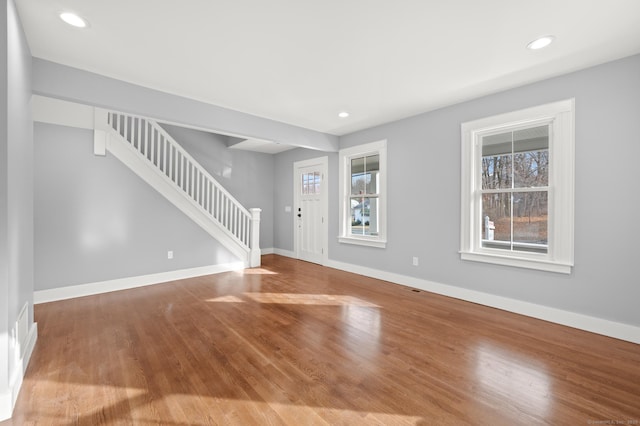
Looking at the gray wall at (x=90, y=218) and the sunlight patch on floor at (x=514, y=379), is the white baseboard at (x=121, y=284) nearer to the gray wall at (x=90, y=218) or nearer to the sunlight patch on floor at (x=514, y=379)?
the gray wall at (x=90, y=218)

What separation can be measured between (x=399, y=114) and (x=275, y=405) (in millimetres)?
3906

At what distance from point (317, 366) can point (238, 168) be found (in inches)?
215

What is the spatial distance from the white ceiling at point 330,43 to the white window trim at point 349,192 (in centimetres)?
137

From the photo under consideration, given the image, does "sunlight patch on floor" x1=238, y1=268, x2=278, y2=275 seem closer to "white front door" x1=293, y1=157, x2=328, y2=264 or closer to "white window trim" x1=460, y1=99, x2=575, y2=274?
"white front door" x1=293, y1=157, x2=328, y2=264

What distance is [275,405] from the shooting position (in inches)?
69.2

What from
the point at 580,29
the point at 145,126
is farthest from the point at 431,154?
the point at 145,126

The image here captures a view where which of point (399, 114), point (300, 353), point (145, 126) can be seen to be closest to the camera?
point (300, 353)

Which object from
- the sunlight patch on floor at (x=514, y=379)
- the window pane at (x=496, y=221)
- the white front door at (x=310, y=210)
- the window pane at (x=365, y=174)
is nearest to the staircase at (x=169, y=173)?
the white front door at (x=310, y=210)

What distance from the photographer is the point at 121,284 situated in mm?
4176

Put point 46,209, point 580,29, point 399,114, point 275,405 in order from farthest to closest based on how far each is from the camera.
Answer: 1. point 399,114
2. point 46,209
3. point 580,29
4. point 275,405

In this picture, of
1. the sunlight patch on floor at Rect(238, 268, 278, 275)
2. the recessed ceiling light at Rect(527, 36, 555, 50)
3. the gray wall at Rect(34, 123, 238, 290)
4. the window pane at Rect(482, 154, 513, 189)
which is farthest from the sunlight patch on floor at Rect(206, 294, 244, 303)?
the recessed ceiling light at Rect(527, 36, 555, 50)

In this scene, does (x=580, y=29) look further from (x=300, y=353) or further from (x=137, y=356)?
(x=137, y=356)

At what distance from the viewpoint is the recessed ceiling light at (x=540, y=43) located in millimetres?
2315

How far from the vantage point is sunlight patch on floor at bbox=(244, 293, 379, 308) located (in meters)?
3.61
